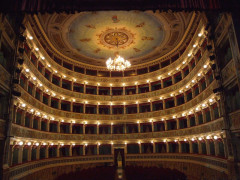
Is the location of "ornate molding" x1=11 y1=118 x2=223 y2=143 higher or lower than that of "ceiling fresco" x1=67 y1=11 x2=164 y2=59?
lower

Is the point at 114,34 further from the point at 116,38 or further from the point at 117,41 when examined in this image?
the point at 117,41

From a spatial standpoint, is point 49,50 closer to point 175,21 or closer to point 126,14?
point 126,14

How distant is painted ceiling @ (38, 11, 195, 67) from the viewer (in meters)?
19.5

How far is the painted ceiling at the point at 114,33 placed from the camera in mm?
19453

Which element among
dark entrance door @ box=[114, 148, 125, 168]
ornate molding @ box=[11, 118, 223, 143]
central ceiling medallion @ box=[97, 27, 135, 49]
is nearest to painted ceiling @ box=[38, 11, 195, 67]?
central ceiling medallion @ box=[97, 27, 135, 49]

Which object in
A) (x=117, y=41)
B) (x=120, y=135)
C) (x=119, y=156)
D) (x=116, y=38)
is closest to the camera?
(x=116, y=38)

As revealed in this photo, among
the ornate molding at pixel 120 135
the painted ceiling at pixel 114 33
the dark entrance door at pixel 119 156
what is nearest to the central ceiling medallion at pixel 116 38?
the painted ceiling at pixel 114 33

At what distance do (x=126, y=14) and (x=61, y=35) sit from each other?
791cm

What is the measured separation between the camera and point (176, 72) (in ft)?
88.9

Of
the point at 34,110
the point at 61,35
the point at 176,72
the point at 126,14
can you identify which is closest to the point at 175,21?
the point at 126,14

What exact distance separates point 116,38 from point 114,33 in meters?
1.10

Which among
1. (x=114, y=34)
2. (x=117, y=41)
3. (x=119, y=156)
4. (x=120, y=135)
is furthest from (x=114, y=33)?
(x=119, y=156)

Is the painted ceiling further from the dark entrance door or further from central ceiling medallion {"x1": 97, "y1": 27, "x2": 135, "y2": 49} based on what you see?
the dark entrance door

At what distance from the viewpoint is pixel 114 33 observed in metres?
22.6
